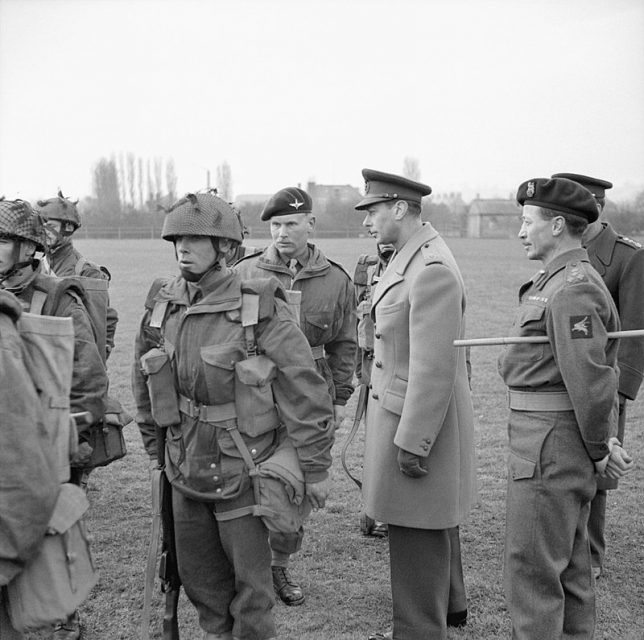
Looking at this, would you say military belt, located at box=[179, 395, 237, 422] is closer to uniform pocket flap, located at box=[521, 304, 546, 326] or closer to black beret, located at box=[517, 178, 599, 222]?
uniform pocket flap, located at box=[521, 304, 546, 326]

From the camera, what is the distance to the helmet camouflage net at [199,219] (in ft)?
12.0

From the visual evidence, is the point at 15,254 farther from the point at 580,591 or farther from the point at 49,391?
the point at 580,591

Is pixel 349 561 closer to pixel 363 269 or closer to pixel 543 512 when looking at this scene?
pixel 543 512

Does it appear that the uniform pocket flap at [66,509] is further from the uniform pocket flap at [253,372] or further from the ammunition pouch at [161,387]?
the uniform pocket flap at [253,372]

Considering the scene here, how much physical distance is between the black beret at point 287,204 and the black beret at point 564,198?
2.15m

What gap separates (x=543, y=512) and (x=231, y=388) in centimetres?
163

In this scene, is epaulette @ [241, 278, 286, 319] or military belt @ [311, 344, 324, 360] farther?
military belt @ [311, 344, 324, 360]

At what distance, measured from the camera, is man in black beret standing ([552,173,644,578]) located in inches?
202

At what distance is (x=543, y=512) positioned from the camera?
3867mm

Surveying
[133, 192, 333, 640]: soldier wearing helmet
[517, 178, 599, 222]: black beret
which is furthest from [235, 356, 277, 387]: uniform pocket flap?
[517, 178, 599, 222]: black beret

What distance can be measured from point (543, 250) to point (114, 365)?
392 inches

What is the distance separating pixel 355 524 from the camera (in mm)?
6273

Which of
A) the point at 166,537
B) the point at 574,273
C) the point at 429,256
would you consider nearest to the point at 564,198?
the point at 574,273

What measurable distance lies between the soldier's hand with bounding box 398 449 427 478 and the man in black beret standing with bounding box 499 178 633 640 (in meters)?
0.46
